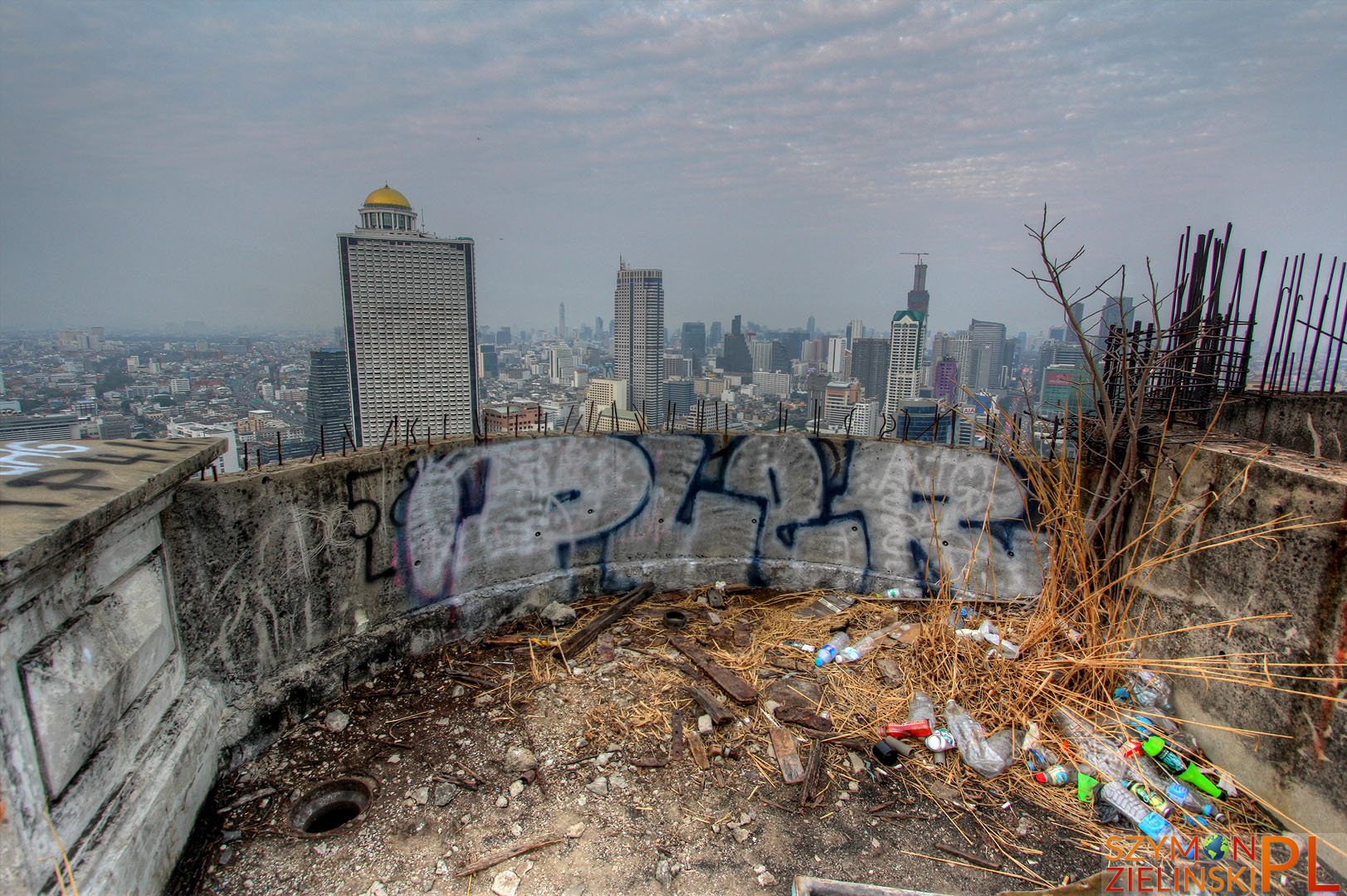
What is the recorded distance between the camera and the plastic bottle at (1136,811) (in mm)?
3236

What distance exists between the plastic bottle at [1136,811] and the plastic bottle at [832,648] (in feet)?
6.04

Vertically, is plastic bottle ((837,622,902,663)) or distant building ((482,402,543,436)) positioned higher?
distant building ((482,402,543,436))

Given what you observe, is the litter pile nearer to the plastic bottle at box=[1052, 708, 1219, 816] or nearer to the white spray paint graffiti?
the plastic bottle at box=[1052, 708, 1219, 816]

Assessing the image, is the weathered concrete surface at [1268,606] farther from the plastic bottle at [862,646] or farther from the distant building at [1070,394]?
the plastic bottle at [862,646]

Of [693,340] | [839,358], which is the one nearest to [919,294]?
[839,358]

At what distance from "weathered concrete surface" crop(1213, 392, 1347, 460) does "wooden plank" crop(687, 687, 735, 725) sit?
5.11 metres

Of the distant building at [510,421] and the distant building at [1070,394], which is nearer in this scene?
the distant building at [1070,394]

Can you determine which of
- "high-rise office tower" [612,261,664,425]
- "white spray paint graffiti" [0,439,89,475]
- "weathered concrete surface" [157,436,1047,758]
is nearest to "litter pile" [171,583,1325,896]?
"weathered concrete surface" [157,436,1047,758]

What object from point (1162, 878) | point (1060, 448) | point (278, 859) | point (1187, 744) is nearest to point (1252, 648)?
point (1187, 744)

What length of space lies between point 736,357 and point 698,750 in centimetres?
11242

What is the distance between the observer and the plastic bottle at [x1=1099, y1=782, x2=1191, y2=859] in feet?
10.6

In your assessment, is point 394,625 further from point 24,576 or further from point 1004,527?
point 1004,527

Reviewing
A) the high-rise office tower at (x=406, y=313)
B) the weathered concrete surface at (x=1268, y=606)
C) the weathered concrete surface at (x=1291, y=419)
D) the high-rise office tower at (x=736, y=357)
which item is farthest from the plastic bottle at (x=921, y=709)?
the high-rise office tower at (x=736, y=357)

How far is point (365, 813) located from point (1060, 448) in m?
5.36
